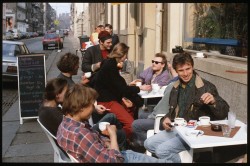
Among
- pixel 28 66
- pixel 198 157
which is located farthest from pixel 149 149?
pixel 28 66

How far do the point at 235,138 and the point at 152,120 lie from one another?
5.52 ft

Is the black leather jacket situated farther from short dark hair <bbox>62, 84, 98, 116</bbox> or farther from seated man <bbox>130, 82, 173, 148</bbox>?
short dark hair <bbox>62, 84, 98, 116</bbox>

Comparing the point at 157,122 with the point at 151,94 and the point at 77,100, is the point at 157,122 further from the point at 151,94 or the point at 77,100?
the point at 77,100

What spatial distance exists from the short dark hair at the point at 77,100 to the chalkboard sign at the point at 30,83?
4689 millimetres

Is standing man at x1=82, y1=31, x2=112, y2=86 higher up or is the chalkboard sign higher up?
standing man at x1=82, y1=31, x2=112, y2=86

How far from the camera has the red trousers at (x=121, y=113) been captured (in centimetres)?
510

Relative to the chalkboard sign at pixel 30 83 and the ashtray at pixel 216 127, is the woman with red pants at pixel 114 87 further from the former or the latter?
the chalkboard sign at pixel 30 83

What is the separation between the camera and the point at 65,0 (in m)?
3.29

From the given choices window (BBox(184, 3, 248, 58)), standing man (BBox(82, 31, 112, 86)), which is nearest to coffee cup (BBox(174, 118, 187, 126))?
window (BBox(184, 3, 248, 58))

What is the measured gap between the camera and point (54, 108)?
4.06 meters

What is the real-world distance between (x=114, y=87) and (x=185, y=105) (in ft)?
3.69

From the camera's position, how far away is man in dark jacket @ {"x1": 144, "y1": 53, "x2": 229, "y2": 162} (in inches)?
159

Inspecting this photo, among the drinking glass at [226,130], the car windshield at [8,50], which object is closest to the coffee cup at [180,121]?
the drinking glass at [226,130]

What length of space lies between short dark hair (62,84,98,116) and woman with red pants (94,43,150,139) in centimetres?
179
